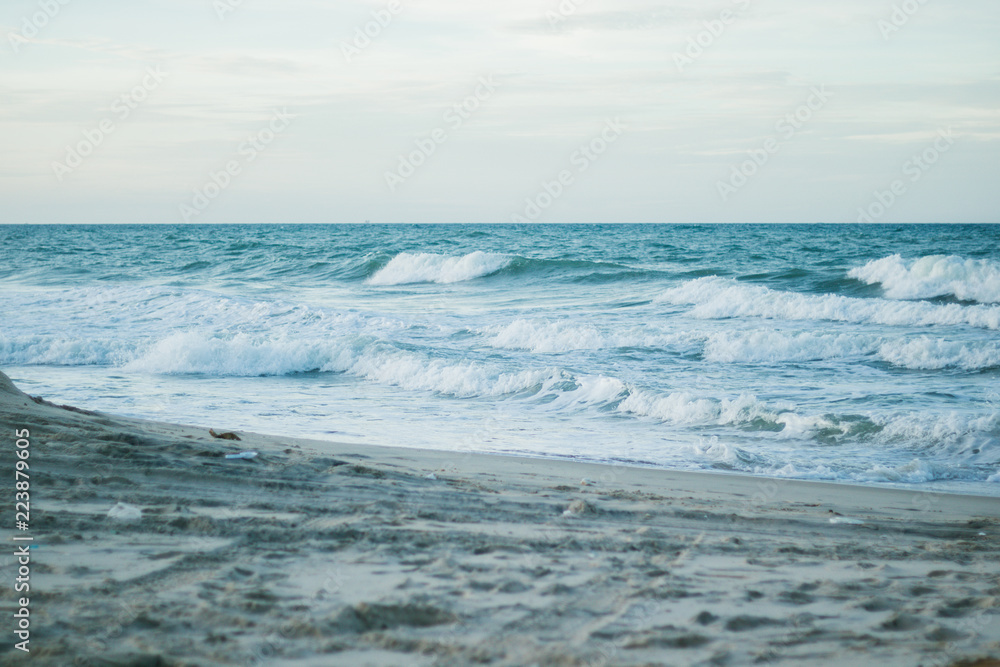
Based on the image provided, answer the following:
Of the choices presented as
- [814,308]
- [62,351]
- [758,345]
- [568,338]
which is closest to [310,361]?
[62,351]

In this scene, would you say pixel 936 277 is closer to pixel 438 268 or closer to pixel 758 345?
pixel 758 345

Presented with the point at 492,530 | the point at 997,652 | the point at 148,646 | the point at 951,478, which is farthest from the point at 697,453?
the point at 148,646

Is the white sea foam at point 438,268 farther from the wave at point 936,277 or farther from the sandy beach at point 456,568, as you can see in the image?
the sandy beach at point 456,568

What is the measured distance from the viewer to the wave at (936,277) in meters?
19.2

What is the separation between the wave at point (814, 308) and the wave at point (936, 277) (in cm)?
246

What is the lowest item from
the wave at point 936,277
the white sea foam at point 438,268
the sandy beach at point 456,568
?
the sandy beach at point 456,568

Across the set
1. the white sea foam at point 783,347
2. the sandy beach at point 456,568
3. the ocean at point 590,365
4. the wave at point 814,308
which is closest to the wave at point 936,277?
the ocean at point 590,365

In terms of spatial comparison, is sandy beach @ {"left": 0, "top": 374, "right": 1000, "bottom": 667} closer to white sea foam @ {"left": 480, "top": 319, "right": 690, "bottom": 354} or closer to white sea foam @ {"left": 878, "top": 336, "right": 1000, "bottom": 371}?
white sea foam @ {"left": 878, "top": 336, "right": 1000, "bottom": 371}

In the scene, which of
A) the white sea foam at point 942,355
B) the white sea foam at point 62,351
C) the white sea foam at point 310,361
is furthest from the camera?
the white sea foam at point 62,351

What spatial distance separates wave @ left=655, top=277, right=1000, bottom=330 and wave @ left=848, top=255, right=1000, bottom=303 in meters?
2.46

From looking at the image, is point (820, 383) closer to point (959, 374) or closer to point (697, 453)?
point (959, 374)

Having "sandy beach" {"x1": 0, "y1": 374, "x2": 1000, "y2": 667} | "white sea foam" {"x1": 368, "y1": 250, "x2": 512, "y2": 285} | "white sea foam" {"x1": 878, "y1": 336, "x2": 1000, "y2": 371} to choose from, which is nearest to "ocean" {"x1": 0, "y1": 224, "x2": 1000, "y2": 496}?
"white sea foam" {"x1": 878, "y1": 336, "x2": 1000, "y2": 371}

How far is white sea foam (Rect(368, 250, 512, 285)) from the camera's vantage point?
27.3 metres

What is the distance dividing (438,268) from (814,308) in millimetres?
14610
